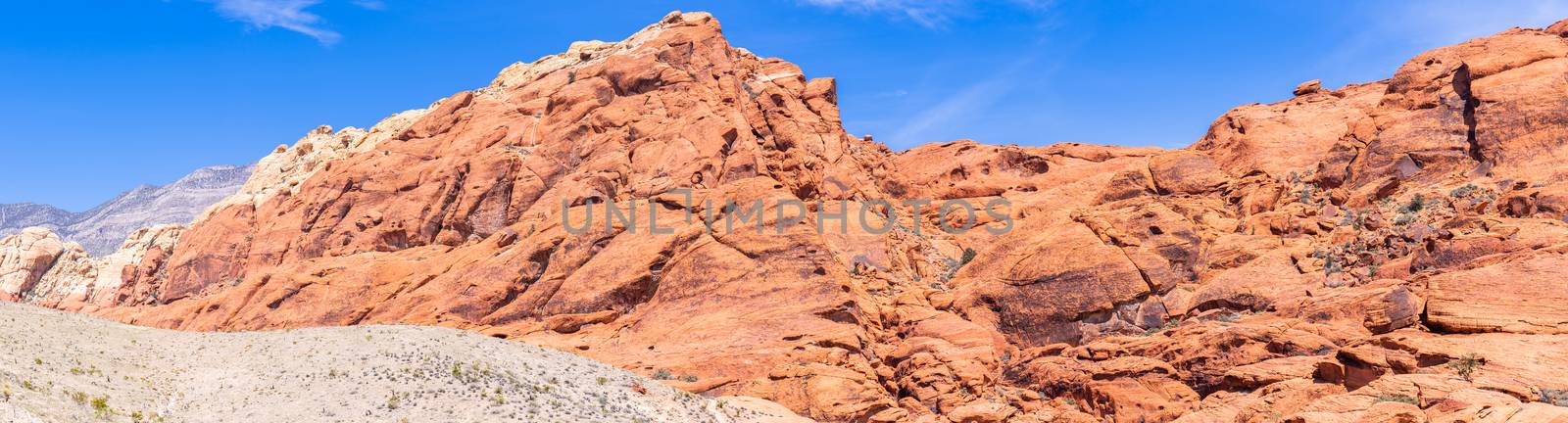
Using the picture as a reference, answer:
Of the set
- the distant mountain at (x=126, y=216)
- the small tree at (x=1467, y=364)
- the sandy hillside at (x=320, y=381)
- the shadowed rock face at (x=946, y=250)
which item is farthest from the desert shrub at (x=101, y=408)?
the distant mountain at (x=126, y=216)

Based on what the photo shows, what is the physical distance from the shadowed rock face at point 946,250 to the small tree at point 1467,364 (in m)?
0.20

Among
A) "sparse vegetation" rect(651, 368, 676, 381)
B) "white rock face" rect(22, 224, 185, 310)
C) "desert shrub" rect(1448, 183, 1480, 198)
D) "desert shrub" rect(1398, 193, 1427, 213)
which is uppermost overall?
"white rock face" rect(22, 224, 185, 310)

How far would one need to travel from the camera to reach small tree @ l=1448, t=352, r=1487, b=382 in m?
28.4

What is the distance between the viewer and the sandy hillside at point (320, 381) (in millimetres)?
28234

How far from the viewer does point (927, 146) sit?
210ft

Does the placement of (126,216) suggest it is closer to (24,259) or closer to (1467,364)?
(24,259)

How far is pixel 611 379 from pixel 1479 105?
36.0m

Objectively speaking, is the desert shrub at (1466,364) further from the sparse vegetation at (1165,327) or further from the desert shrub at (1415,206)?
the desert shrub at (1415,206)

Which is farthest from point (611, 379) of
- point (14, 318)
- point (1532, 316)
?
point (1532, 316)

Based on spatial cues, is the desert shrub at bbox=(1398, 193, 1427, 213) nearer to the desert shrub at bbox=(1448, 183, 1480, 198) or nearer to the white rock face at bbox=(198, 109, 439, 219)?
the desert shrub at bbox=(1448, 183, 1480, 198)

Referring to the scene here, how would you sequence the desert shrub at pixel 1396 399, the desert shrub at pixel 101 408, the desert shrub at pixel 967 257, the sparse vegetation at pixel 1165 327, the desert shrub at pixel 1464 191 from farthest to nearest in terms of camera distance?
1. the desert shrub at pixel 967 257
2. the desert shrub at pixel 1464 191
3. the sparse vegetation at pixel 1165 327
4. the desert shrub at pixel 1396 399
5. the desert shrub at pixel 101 408

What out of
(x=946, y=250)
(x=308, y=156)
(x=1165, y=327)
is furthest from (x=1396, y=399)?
(x=308, y=156)

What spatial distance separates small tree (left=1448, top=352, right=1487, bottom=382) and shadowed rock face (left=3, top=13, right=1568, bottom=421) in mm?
204

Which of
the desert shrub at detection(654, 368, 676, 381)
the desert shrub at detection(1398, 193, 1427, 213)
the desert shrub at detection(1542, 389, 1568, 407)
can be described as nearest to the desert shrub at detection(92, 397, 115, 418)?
the desert shrub at detection(654, 368, 676, 381)
